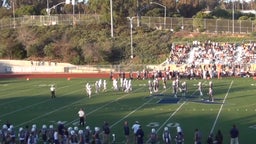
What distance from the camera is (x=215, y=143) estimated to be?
19141mm

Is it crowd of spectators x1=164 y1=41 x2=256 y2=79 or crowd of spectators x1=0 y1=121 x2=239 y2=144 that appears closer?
crowd of spectators x1=0 y1=121 x2=239 y2=144

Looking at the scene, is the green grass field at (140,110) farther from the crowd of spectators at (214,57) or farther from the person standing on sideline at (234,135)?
the crowd of spectators at (214,57)

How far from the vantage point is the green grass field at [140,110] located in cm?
2562

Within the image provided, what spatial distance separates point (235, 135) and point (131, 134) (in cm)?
A: 498

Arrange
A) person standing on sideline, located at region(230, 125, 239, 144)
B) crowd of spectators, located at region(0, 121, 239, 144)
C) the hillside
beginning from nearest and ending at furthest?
1. crowd of spectators, located at region(0, 121, 239, 144)
2. person standing on sideline, located at region(230, 125, 239, 144)
3. the hillside

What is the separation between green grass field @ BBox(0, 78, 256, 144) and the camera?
25.6m

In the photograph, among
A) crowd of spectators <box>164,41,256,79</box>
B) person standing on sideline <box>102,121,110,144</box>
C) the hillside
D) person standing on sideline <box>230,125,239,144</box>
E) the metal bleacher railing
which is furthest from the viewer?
the metal bleacher railing

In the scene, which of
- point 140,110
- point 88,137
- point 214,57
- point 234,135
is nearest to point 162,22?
point 214,57

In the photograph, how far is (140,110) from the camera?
30.6 meters

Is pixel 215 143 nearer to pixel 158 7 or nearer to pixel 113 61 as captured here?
pixel 113 61

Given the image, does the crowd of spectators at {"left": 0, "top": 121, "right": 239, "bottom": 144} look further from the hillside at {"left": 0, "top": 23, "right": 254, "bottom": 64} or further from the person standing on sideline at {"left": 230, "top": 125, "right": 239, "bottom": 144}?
the hillside at {"left": 0, "top": 23, "right": 254, "bottom": 64}

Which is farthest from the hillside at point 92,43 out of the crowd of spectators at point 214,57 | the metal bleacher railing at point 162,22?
the crowd of spectators at point 214,57

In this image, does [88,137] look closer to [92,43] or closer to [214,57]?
[214,57]

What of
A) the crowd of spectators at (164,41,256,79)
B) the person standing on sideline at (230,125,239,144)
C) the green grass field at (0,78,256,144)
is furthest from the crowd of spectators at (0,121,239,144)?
the crowd of spectators at (164,41,256,79)
